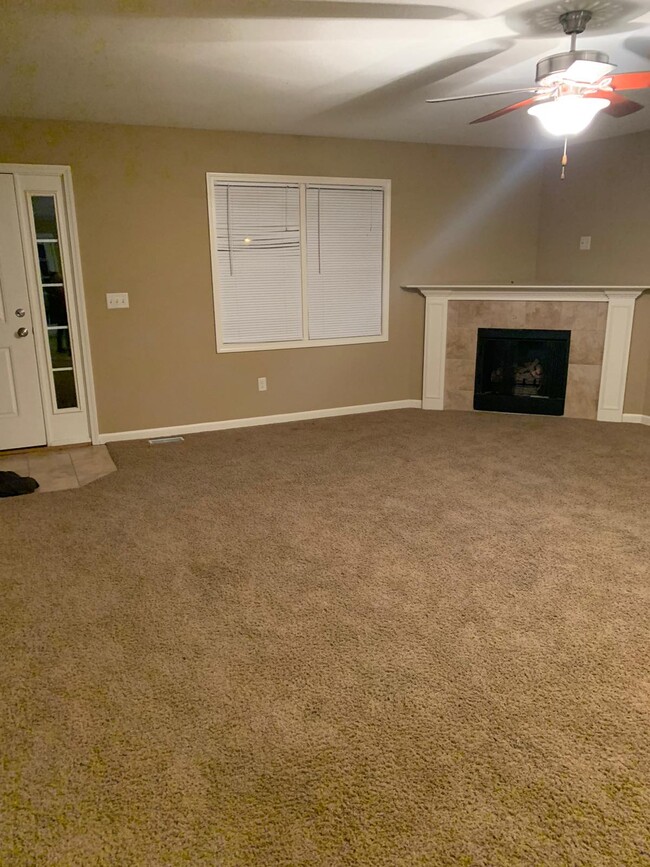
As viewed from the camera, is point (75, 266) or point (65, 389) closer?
point (75, 266)

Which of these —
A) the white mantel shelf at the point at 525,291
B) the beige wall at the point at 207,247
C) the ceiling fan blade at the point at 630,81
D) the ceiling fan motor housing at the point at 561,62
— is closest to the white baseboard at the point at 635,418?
the white mantel shelf at the point at 525,291

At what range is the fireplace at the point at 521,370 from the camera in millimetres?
5652

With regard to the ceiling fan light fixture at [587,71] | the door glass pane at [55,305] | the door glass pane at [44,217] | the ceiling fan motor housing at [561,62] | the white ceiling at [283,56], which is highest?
the white ceiling at [283,56]

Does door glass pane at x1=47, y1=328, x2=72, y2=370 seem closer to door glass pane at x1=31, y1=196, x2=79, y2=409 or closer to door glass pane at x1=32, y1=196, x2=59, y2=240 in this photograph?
door glass pane at x1=31, y1=196, x2=79, y2=409

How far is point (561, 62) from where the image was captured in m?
2.69

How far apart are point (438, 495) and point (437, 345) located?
8.25 feet

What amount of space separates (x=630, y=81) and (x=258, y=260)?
3216 millimetres

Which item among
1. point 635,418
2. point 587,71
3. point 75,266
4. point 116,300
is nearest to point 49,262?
point 75,266

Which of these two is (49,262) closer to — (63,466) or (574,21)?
(63,466)

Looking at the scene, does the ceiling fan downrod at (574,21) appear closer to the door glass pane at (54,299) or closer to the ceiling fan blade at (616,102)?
the ceiling fan blade at (616,102)

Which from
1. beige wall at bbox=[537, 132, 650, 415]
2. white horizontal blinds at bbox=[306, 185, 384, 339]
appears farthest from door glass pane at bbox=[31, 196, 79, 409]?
beige wall at bbox=[537, 132, 650, 415]

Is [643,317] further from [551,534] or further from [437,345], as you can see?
[551,534]

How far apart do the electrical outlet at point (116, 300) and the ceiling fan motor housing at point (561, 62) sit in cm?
336

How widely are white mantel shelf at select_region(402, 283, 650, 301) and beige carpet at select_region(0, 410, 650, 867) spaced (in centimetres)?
210
